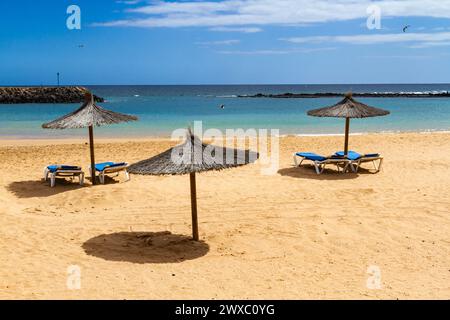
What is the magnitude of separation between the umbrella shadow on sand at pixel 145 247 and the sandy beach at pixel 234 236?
0.03 m

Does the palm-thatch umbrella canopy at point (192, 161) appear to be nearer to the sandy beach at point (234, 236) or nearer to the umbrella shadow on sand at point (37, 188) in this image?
the sandy beach at point (234, 236)

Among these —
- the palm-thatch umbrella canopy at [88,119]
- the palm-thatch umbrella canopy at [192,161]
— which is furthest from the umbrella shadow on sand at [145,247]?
the palm-thatch umbrella canopy at [88,119]

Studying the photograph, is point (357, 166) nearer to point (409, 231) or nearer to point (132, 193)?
point (409, 231)

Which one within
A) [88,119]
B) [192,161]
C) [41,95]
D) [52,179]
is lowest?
[52,179]

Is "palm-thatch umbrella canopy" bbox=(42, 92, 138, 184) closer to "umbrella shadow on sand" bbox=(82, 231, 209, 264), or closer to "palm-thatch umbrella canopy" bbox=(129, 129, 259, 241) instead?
"palm-thatch umbrella canopy" bbox=(129, 129, 259, 241)

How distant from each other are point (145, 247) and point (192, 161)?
56.9 inches

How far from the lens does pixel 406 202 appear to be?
836cm

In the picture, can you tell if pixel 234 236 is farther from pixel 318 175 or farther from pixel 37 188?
pixel 37 188

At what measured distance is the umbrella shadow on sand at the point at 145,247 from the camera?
6.04 m

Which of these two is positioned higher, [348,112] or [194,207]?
[348,112]

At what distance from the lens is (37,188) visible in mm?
9461

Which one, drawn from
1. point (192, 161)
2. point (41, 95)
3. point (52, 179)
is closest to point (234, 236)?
point (192, 161)

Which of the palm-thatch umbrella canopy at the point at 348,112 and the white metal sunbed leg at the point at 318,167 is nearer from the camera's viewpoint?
the white metal sunbed leg at the point at 318,167

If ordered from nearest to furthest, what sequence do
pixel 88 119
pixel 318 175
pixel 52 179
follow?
pixel 88 119 < pixel 52 179 < pixel 318 175
